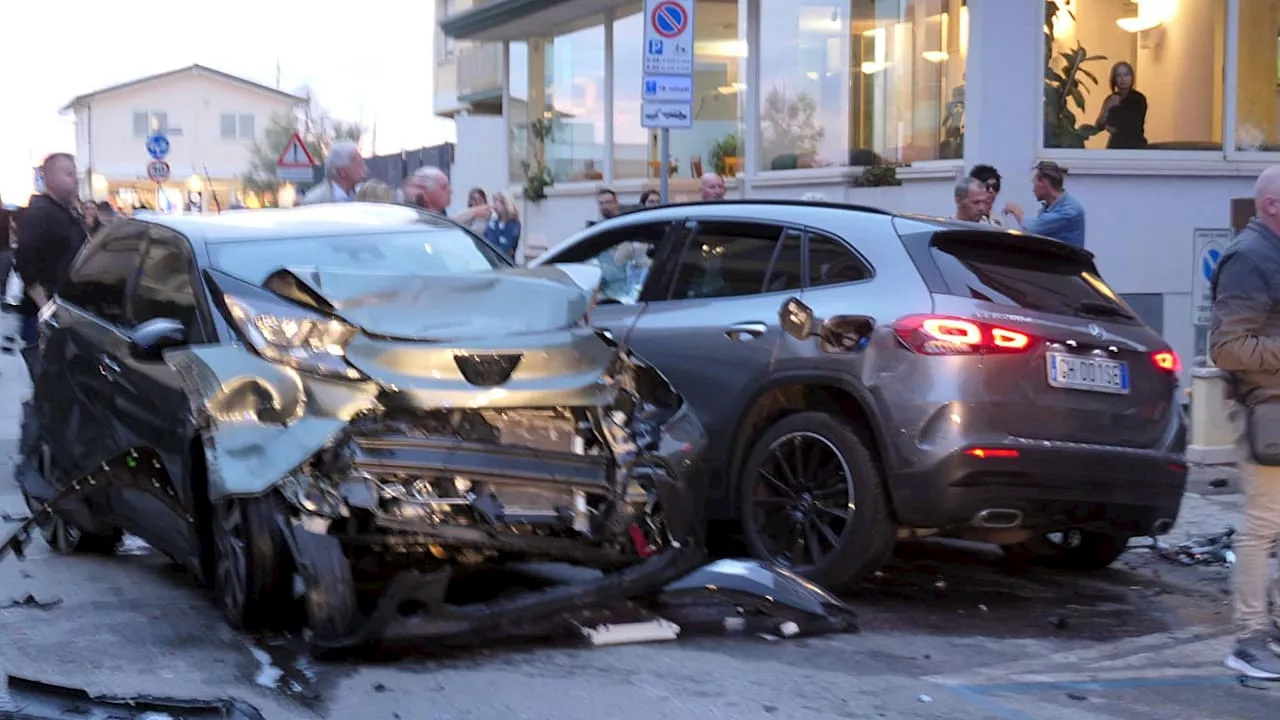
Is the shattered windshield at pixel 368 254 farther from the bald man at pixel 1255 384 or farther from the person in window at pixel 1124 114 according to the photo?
the person in window at pixel 1124 114

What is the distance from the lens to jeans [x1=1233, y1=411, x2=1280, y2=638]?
565 cm

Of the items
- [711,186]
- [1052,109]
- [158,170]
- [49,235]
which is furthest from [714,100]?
[158,170]

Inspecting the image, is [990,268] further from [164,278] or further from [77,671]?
[77,671]

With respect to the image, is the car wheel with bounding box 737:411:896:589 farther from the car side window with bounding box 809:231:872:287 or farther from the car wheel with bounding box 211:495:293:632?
the car wheel with bounding box 211:495:293:632

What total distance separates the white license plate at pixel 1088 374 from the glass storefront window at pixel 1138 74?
746 centimetres

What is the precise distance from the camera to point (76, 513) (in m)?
→ 7.20

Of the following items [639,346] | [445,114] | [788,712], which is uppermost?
[445,114]

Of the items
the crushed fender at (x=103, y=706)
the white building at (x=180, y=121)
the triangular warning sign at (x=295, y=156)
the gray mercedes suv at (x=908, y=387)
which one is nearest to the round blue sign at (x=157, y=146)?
the triangular warning sign at (x=295, y=156)

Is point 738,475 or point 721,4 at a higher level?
point 721,4

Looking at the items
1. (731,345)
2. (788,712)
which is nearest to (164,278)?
(731,345)

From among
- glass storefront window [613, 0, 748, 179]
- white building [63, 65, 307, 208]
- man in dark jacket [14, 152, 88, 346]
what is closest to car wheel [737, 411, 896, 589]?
man in dark jacket [14, 152, 88, 346]

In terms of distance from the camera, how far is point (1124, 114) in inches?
550

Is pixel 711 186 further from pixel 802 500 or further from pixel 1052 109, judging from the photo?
pixel 802 500

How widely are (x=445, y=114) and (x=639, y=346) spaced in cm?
3418
